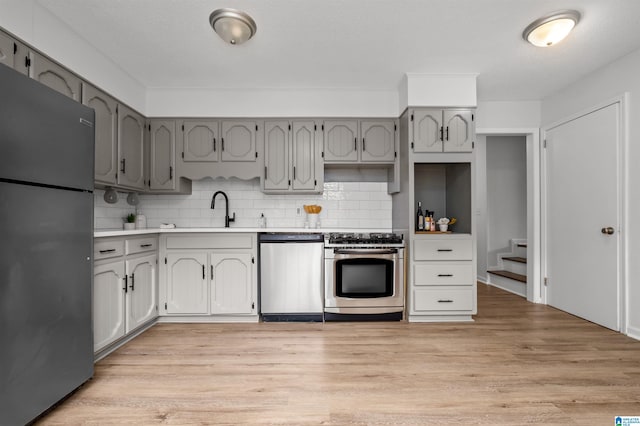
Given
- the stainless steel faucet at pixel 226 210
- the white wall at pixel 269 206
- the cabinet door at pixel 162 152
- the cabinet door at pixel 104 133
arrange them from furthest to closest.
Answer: the white wall at pixel 269 206 → the stainless steel faucet at pixel 226 210 → the cabinet door at pixel 162 152 → the cabinet door at pixel 104 133

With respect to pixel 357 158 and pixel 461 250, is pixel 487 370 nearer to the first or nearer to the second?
pixel 461 250

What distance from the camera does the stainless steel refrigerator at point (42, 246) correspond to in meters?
1.38

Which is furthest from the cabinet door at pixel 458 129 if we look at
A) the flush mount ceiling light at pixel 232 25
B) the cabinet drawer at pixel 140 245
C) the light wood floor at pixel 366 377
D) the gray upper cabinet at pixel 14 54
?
the gray upper cabinet at pixel 14 54

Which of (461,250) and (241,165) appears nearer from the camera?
(461,250)

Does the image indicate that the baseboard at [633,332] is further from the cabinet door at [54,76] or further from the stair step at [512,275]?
the cabinet door at [54,76]

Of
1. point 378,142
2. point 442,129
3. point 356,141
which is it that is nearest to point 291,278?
point 356,141

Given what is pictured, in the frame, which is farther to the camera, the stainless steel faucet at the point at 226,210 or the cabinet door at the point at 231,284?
the stainless steel faucet at the point at 226,210

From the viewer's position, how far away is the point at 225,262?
3.12m

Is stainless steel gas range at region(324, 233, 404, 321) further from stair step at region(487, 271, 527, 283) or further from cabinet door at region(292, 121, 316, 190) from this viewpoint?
stair step at region(487, 271, 527, 283)

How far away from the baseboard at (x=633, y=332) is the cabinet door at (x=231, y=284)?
335 cm

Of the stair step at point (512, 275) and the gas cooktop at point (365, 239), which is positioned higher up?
the gas cooktop at point (365, 239)

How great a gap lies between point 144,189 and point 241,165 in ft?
3.43

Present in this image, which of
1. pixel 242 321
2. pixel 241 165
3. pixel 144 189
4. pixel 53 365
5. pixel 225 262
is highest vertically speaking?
pixel 241 165

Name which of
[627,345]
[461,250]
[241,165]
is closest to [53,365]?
[241,165]
